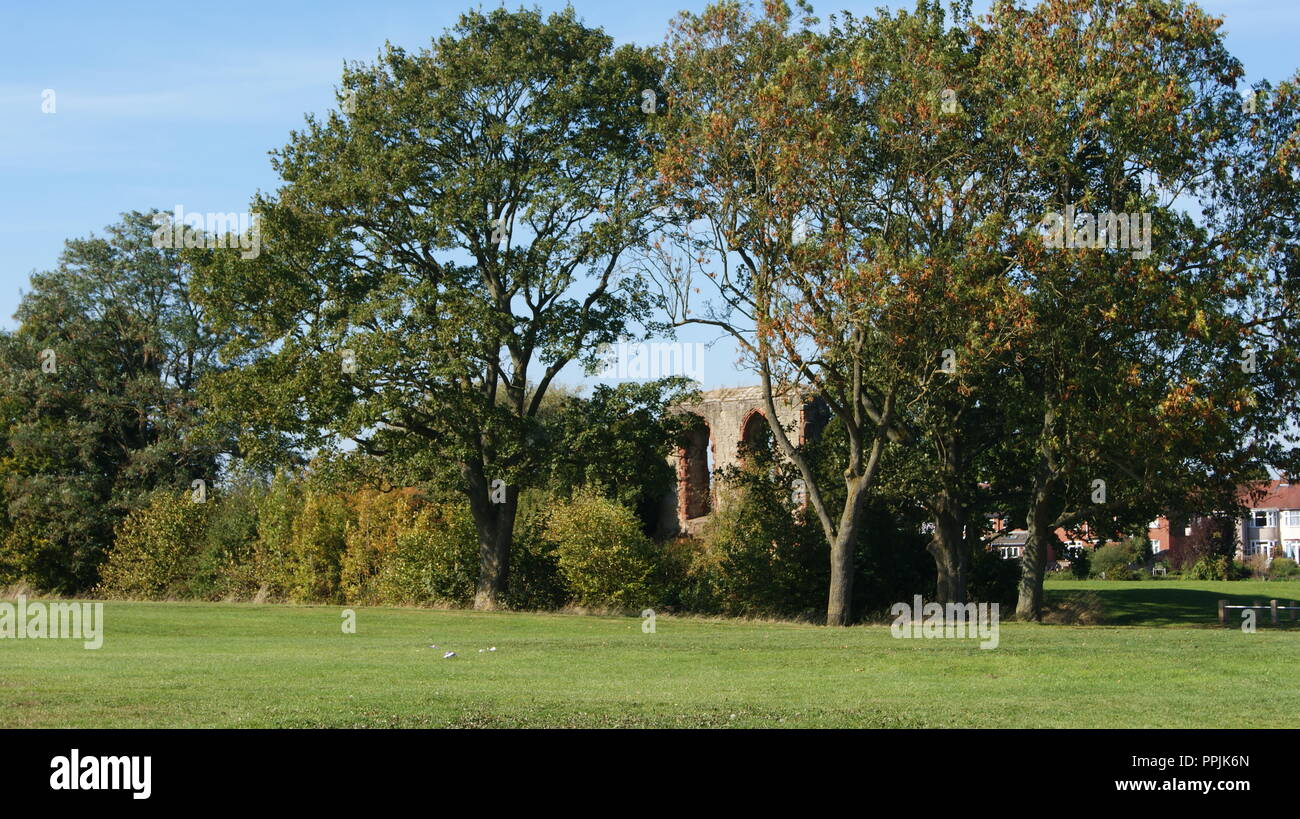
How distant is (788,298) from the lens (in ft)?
92.5

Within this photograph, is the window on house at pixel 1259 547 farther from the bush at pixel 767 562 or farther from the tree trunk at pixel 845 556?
the tree trunk at pixel 845 556

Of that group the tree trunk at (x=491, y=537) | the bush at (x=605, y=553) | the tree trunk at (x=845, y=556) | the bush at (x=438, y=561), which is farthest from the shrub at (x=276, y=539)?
the tree trunk at (x=845, y=556)

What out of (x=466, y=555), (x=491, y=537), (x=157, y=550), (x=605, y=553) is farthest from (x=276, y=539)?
(x=605, y=553)

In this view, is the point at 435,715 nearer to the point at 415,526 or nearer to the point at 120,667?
the point at 120,667

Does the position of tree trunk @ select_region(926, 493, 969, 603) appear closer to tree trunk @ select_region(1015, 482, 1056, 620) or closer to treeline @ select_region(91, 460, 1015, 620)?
tree trunk @ select_region(1015, 482, 1056, 620)

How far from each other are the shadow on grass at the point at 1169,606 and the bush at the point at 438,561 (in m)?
16.9

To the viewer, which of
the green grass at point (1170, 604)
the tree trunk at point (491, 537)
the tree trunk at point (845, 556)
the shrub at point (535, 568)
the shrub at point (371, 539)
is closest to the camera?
the tree trunk at point (845, 556)

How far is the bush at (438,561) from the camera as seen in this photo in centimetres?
3878

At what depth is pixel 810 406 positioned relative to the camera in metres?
40.9

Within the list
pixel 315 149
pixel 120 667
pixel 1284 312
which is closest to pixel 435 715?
pixel 120 667

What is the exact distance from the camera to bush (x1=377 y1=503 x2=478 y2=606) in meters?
38.8

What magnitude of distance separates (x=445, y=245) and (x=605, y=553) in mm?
9431

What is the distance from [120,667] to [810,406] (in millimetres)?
27192

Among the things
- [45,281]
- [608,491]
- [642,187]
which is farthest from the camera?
[45,281]
